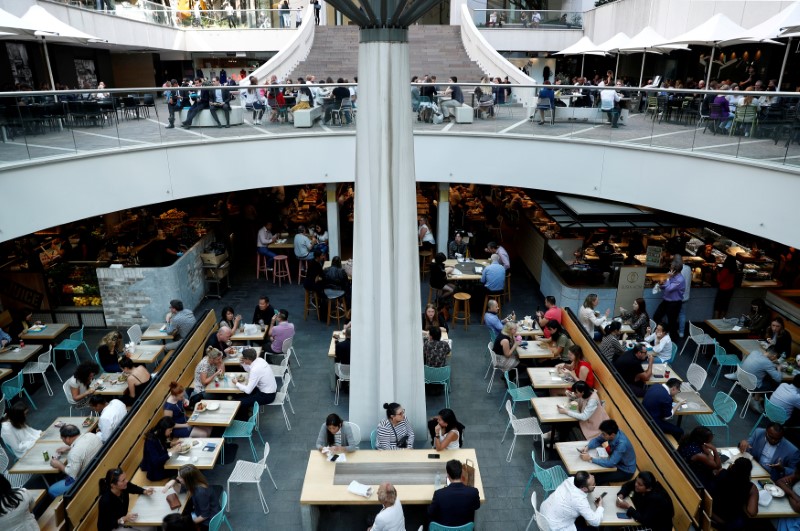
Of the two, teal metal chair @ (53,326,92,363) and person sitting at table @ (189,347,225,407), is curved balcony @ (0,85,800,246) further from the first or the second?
A: person sitting at table @ (189,347,225,407)

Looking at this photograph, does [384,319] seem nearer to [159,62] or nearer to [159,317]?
[159,317]

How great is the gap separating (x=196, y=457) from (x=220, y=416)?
3.11 ft

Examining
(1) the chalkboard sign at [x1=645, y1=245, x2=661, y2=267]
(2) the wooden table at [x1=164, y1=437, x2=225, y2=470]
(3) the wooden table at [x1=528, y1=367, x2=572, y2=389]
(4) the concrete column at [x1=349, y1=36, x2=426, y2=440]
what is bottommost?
(2) the wooden table at [x1=164, y1=437, x2=225, y2=470]

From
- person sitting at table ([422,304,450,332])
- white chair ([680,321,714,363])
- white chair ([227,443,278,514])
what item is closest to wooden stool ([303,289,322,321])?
person sitting at table ([422,304,450,332])

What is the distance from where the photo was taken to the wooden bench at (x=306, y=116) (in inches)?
580

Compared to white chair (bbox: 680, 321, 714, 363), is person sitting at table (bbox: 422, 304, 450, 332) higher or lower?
higher

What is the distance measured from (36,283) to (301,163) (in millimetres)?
7146

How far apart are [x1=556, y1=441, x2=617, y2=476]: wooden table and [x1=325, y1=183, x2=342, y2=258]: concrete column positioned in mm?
9727

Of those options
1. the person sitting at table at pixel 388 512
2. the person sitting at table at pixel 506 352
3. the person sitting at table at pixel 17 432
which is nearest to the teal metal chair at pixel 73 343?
the person sitting at table at pixel 17 432

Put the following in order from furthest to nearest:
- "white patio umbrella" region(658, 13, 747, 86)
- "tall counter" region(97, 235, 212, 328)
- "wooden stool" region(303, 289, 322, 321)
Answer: "white patio umbrella" region(658, 13, 747, 86) → "wooden stool" region(303, 289, 322, 321) → "tall counter" region(97, 235, 212, 328)

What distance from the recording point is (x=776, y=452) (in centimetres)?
780

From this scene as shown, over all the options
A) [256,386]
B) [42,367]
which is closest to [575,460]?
[256,386]

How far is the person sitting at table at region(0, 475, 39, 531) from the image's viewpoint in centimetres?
629

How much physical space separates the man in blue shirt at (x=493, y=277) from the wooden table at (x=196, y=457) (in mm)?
7564
